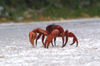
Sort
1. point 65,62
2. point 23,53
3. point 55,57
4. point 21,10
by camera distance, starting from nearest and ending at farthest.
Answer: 1. point 65,62
2. point 55,57
3. point 23,53
4. point 21,10

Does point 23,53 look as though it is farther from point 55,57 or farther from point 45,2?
point 45,2

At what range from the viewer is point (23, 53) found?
5.79 meters

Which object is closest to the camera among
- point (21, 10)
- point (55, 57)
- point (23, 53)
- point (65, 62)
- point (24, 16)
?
point (65, 62)

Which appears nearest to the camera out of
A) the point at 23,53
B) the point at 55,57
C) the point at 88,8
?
the point at 55,57

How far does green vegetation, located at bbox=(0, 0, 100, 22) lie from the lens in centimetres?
1537

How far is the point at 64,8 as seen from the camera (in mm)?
17484

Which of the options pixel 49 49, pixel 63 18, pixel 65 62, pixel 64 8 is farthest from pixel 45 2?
pixel 65 62

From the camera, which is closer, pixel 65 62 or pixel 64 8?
pixel 65 62

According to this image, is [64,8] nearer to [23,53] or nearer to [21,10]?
[21,10]

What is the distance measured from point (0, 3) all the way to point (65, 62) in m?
11.2

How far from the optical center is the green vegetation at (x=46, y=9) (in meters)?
15.4

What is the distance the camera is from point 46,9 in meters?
16.9

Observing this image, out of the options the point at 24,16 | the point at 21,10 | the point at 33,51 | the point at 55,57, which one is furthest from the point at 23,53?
the point at 21,10

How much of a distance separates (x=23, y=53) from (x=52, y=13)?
10718mm
